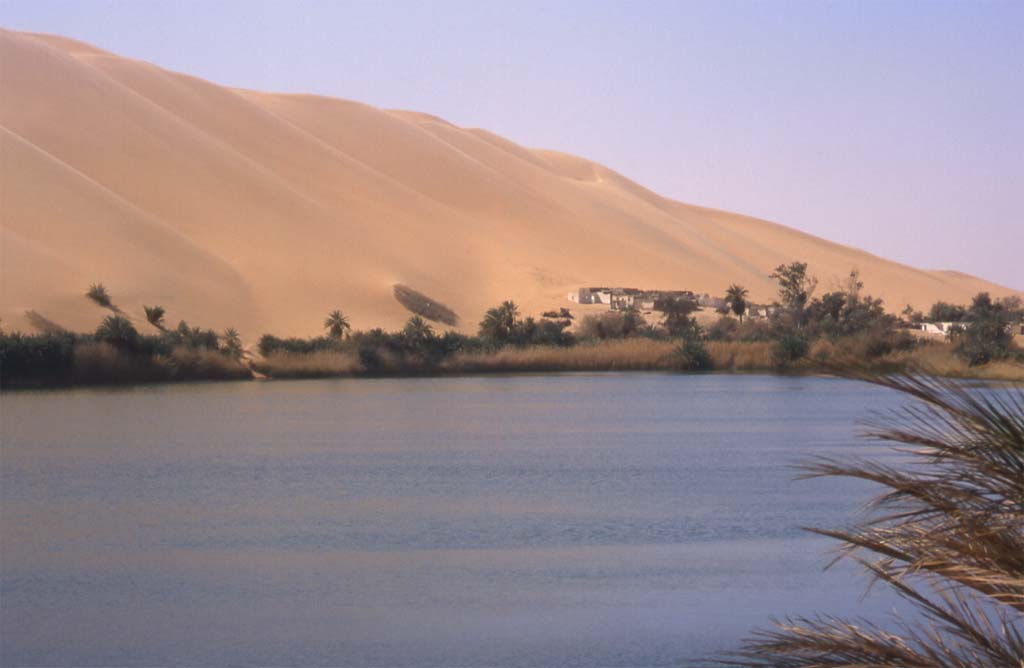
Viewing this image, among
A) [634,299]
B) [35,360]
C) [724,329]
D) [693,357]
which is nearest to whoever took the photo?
[35,360]

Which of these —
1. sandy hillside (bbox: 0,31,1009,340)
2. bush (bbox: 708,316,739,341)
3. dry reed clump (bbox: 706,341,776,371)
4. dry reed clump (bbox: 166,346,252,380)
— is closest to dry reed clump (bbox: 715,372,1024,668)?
dry reed clump (bbox: 166,346,252,380)

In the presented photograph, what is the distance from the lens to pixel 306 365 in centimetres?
4609

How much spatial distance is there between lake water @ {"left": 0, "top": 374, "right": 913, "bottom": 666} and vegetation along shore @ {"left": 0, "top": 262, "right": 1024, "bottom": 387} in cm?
958

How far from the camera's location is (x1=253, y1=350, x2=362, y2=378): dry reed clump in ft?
151

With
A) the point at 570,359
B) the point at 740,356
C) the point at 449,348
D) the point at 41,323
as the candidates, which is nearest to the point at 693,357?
the point at 740,356

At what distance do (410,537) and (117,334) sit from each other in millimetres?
28761

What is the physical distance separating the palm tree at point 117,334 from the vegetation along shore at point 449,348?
5 centimetres

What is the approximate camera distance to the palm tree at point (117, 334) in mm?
42594

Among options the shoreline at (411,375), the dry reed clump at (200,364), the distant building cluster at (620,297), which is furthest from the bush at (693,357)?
the distant building cluster at (620,297)

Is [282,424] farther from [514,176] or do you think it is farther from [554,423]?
[514,176]

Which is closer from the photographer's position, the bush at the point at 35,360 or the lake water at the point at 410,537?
the lake water at the point at 410,537

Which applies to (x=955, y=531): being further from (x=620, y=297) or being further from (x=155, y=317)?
(x=620, y=297)

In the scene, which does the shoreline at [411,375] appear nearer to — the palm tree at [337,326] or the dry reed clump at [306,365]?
the dry reed clump at [306,365]

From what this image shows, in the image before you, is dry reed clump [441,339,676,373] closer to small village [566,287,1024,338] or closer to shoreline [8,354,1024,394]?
shoreline [8,354,1024,394]
